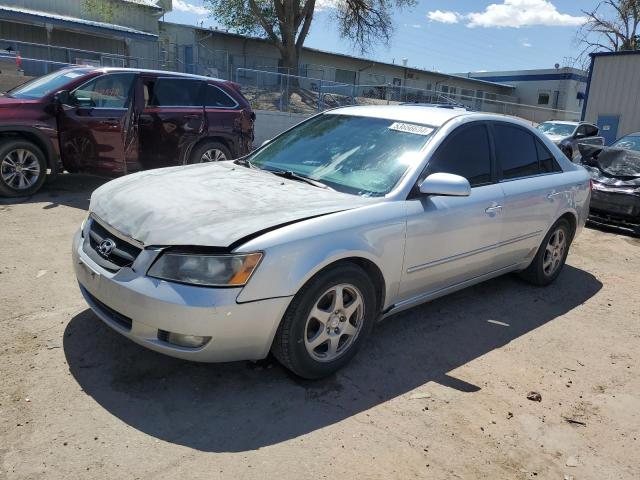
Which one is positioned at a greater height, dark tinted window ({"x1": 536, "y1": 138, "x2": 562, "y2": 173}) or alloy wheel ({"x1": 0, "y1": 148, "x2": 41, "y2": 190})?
dark tinted window ({"x1": 536, "y1": 138, "x2": 562, "y2": 173})

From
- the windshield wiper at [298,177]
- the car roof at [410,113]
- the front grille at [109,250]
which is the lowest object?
the front grille at [109,250]

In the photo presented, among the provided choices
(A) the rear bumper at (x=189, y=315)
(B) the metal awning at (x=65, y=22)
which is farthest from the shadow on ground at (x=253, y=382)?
(B) the metal awning at (x=65, y=22)

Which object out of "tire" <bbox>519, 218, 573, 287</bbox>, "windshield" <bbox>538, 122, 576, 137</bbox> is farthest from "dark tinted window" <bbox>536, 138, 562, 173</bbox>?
"windshield" <bbox>538, 122, 576, 137</bbox>

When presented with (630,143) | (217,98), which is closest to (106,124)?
(217,98)

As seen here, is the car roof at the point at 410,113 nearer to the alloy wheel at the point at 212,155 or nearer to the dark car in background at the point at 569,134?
the alloy wheel at the point at 212,155

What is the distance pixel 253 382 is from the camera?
319 centimetres

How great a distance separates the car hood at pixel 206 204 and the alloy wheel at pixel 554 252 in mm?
2595

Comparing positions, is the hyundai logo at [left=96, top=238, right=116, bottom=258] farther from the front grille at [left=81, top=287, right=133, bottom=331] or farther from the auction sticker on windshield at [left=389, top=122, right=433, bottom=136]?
the auction sticker on windshield at [left=389, top=122, right=433, bottom=136]

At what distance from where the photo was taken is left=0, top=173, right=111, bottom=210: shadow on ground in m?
6.99

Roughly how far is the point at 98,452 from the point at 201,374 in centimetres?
81

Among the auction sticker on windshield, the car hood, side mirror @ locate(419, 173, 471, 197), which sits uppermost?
the auction sticker on windshield

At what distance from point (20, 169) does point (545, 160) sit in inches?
251

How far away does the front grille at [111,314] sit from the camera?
2.96 metres

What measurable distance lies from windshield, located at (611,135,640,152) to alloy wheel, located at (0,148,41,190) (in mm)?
9360
